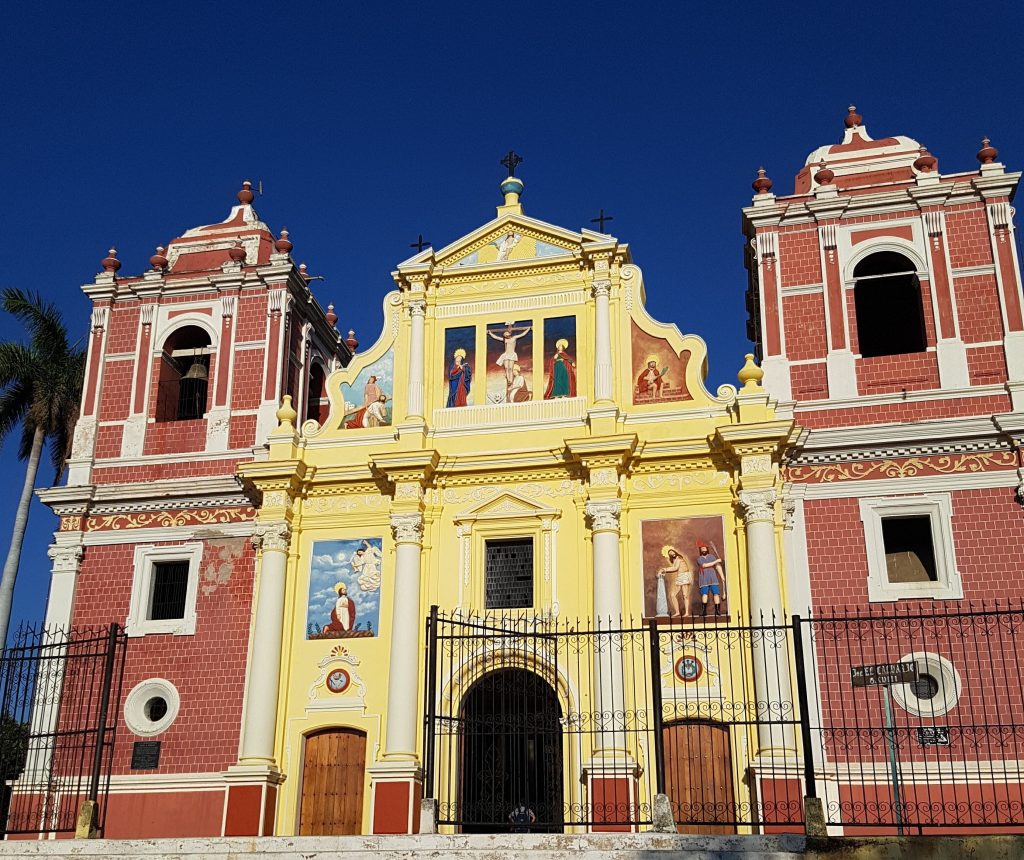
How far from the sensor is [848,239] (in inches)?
840

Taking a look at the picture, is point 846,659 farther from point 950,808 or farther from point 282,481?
point 282,481

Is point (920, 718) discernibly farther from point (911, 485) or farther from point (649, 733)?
point (649, 733)

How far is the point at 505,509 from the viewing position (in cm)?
2056

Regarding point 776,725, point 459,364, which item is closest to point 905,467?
point 776,725

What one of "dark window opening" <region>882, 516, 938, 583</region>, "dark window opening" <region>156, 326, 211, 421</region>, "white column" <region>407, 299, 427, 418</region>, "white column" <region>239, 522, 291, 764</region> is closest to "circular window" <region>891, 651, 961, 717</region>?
"dark window opening" <region>882, 516, 938, 583</region>

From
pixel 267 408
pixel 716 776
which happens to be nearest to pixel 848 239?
pixel 716 776

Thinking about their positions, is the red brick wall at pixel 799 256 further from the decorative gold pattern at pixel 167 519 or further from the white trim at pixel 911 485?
the decorative gold pattern at pixel 167 519

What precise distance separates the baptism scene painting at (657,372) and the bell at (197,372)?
8.44m

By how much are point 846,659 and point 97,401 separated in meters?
14.4

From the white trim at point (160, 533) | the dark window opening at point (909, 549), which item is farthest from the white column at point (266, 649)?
the dark window opening at point (909, 549)

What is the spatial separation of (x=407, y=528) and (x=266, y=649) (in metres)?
3.03

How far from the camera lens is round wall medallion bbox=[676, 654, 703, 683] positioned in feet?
61.3

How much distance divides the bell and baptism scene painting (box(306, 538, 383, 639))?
480cm

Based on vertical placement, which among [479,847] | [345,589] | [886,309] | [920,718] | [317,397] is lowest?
[479,847]
